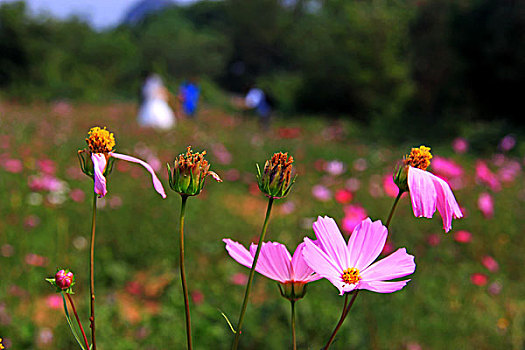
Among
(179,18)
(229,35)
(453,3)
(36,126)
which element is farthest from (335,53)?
(179,18)

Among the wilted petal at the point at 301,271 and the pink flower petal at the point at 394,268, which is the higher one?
the pink flower petal at the point at 394,268

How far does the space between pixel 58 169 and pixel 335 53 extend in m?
10.9

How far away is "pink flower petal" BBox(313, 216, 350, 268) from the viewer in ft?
1.01

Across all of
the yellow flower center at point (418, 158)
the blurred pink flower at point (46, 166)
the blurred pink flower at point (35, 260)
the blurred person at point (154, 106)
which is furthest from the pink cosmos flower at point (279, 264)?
the blurred person at point (154, 106)

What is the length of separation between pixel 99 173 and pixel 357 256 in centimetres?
18

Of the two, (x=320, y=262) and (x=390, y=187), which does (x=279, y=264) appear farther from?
(x=390, y=187)

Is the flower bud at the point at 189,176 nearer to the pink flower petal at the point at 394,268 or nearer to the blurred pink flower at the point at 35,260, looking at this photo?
the pink flower petal at the point at 394,268

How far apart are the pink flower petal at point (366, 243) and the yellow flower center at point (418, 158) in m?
0.06

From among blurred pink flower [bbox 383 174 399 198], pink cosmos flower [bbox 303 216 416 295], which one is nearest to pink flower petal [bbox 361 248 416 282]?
pink cosmos flower [bbox 303 216 416 295]

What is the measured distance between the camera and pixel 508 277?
108 inches

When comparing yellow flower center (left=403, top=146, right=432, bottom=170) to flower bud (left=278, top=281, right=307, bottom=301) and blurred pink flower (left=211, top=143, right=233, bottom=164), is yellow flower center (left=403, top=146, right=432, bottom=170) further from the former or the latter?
blurred pink flower (left=211, top=143, right=233, bottom=164)

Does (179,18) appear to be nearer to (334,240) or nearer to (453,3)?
(453,3)

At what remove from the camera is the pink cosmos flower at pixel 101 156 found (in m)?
0.30

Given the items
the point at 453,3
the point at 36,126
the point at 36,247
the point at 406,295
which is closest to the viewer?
the point at 406,295
